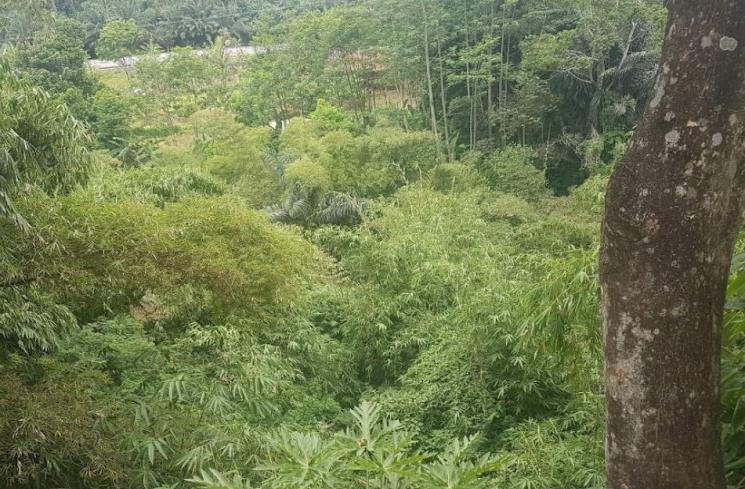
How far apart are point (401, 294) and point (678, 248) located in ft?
14.9

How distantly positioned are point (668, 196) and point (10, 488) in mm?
2441

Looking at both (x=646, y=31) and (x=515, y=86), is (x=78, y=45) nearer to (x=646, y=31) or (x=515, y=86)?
(x=515, y=86)

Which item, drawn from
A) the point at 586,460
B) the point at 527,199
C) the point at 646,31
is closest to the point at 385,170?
the point at 527,199

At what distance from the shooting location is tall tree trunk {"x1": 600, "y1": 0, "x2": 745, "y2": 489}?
1.13m

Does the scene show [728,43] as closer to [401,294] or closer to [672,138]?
[672,138]

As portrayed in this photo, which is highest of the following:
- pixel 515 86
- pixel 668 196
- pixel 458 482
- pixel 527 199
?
pixel 668 196

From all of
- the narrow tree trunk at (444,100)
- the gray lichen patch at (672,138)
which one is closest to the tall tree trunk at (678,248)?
the gray lichen patch at (672,138)

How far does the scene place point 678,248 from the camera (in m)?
1.15

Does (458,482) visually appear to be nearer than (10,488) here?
Yes

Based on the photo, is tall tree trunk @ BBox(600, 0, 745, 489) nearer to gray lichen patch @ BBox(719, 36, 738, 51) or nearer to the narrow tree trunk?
gray lichen patch @ BBox(719, 36, 738, 51)

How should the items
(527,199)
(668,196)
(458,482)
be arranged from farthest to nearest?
(527,199) → (458,482) → (668,196)

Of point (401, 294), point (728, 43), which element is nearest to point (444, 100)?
point (401, 294)

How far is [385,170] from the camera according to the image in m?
11.6

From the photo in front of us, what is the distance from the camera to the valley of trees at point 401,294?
118cm
